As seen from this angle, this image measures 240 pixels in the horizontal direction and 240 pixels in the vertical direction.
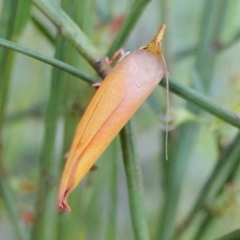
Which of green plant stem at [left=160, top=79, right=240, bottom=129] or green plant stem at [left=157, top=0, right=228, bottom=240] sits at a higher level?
green plant stem at [left=157, top=0, right=228, bottom=240]

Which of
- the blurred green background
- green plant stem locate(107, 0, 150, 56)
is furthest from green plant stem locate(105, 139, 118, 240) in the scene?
green plant stem locate(107, 0, 150, 56)

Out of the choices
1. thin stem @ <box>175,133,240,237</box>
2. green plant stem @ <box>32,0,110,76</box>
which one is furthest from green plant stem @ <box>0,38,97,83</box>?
thin stem @ <box>175,133,240,237</box>

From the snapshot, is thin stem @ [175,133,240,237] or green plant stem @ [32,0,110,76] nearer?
green plant stem @ [32,0,110,76]

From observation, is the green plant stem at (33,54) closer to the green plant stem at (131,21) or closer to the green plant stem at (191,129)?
the green plant stem at (131,21)

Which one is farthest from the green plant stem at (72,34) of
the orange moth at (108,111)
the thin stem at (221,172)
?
the thin stem at (221,172)

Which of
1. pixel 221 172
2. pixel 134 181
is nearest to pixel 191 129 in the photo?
pixel 221 172

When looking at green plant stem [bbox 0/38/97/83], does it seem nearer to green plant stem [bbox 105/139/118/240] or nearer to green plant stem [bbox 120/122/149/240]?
green plant stem [bbox 120/122/149/240]

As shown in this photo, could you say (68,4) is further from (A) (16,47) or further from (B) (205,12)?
(B) (205,12)

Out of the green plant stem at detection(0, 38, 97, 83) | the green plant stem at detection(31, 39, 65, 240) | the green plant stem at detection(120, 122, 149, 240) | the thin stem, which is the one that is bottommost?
the green plant stem at detection(120, 122, 149, 240)
